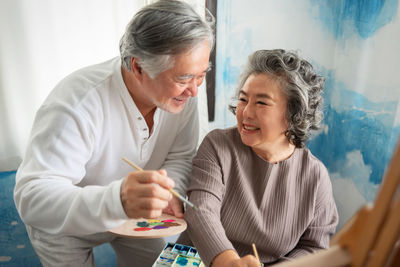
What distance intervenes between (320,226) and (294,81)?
56cm

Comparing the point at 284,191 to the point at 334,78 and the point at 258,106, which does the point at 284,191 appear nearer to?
the point at 258,106

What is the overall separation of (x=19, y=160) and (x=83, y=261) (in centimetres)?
114

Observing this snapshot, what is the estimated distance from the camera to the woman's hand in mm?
1008

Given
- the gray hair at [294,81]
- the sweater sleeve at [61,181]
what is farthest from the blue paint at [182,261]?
the gray hair at [294,81]

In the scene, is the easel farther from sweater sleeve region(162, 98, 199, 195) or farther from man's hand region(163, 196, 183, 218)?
sweater sleeve region(162, 98, 199, 195)

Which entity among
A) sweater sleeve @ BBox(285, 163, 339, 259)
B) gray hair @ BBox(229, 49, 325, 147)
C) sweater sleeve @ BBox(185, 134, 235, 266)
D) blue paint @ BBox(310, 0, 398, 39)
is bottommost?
sweater sleeve @ BBox(285, 163, 339, 259)

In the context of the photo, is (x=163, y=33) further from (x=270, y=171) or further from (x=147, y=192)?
(x=270, y=171)

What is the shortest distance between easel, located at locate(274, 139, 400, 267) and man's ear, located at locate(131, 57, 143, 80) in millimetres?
911

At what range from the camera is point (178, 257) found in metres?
1.16

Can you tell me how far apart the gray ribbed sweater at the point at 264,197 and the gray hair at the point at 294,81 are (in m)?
0.15

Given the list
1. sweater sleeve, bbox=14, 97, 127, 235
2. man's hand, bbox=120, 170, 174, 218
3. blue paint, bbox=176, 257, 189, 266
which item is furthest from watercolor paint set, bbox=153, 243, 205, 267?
man's hand, bbox=120, 170, 174, 218

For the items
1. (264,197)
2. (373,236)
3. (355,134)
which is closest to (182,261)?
(264,197)

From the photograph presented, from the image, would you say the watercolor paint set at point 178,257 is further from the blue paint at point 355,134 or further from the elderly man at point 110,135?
the blue paint at point 355,134

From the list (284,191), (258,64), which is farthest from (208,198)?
(258,64)
